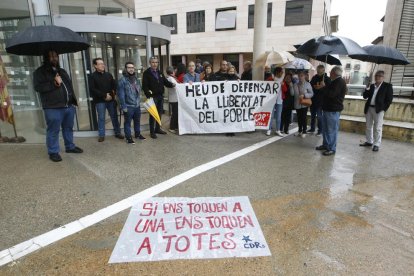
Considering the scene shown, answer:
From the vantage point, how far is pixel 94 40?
6.79 meters

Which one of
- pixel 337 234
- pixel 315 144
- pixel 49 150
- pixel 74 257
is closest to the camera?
pixel 74 257

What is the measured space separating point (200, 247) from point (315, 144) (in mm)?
4766

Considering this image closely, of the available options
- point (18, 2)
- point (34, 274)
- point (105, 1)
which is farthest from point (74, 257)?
point (105, 1)

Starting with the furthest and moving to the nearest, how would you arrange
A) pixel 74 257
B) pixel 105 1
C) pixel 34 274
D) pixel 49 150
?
1. pixel 105 1
2. pixel 49 150
3. pixel 74 257
4. pixel 34 274

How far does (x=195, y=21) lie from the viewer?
81.5ft

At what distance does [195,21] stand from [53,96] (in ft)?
72.7

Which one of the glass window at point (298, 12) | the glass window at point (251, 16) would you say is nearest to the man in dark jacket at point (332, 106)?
the glass window at point (298, 12)

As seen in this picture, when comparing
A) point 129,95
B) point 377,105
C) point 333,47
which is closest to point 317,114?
point 377,105

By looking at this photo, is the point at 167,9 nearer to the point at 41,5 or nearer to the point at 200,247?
the point at 41,5

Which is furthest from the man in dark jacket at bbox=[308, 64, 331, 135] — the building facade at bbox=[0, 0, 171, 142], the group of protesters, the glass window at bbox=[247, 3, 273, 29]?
the glass window at bbox=[247, 3, 273, 29]

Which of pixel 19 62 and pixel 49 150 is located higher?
pixel 19 62

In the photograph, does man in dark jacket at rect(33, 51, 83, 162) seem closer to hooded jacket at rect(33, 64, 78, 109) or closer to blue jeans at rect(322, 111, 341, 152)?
hooded jacket at rect(33, 64, 78, 109)

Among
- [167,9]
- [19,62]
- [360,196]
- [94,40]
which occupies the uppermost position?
[167,9]

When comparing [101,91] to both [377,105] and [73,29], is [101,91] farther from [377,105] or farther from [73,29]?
[377,105]
